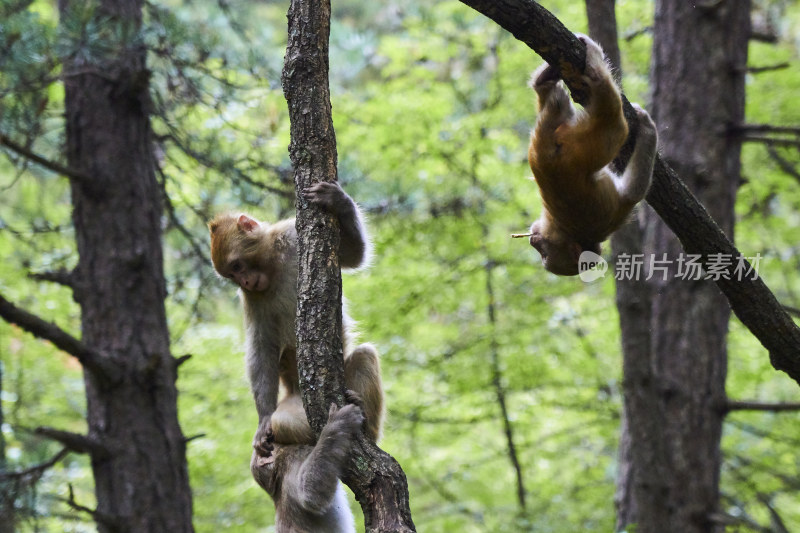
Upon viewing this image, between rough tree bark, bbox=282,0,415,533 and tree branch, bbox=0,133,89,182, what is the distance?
2.96 m

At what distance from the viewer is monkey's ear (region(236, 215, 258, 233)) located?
490 centimetres

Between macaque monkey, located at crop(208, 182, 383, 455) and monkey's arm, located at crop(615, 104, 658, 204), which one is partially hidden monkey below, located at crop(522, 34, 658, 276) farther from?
macaque monkey, located at crop(208, 182, 383, 455)

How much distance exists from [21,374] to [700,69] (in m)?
7.99

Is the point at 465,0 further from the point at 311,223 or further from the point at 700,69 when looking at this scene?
the point at 700,69

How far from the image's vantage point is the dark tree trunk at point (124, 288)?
19.2 ft

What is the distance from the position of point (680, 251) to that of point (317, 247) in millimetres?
4437

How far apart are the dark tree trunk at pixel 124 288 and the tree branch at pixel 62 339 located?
4 cm

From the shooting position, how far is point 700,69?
665cm

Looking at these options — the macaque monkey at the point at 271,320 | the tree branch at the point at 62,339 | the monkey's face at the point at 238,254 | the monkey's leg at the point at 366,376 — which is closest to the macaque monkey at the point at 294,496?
the macaque monkey at the point at 271,320

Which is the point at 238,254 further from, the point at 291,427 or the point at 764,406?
the point at 764,406

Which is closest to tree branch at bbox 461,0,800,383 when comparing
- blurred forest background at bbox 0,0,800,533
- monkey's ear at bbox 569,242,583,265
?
monkey's ear at bbox 569,242,583,265

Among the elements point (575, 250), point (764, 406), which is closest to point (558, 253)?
point (575, 250)

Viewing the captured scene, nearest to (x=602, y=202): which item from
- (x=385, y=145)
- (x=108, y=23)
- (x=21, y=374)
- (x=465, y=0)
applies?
(x=465, y=0)

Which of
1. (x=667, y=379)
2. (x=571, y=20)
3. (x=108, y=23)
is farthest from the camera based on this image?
(x=571, y=20)
